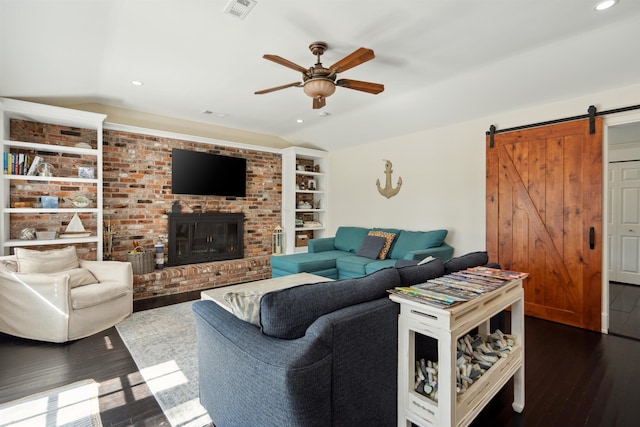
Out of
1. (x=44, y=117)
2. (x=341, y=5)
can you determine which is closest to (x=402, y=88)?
(x=341, y=5)

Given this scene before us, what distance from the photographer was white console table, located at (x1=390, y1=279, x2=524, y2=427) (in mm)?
1303

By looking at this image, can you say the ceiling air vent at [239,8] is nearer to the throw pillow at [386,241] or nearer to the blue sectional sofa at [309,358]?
the blue sectional sofa at [309,358]

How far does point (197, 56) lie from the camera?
270 cm

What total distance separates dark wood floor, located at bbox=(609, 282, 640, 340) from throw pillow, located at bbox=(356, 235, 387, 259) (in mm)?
2492

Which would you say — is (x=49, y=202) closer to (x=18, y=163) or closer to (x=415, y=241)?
(x=18, y=163)

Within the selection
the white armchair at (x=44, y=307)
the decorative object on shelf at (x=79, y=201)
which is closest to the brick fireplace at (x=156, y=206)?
the decorative object on shelf at (x=79, y=201)

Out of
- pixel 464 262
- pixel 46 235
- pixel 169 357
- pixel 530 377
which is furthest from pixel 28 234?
pixel 530 377

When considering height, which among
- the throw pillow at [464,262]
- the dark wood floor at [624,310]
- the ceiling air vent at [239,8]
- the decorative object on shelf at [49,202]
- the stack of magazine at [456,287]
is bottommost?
the dark wood floor at [624,310]

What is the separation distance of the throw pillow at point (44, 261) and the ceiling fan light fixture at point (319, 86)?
304 cm

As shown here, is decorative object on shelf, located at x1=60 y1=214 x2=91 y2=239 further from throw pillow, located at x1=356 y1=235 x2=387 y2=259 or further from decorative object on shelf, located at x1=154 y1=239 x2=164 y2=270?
throw pillow, located at x1=356 y1=235 x2=387 y2=259

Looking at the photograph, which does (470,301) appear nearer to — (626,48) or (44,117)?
(626,48)

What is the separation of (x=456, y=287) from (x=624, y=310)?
355 cm

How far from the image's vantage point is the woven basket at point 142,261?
13.1 feet

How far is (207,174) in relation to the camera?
188 inches
